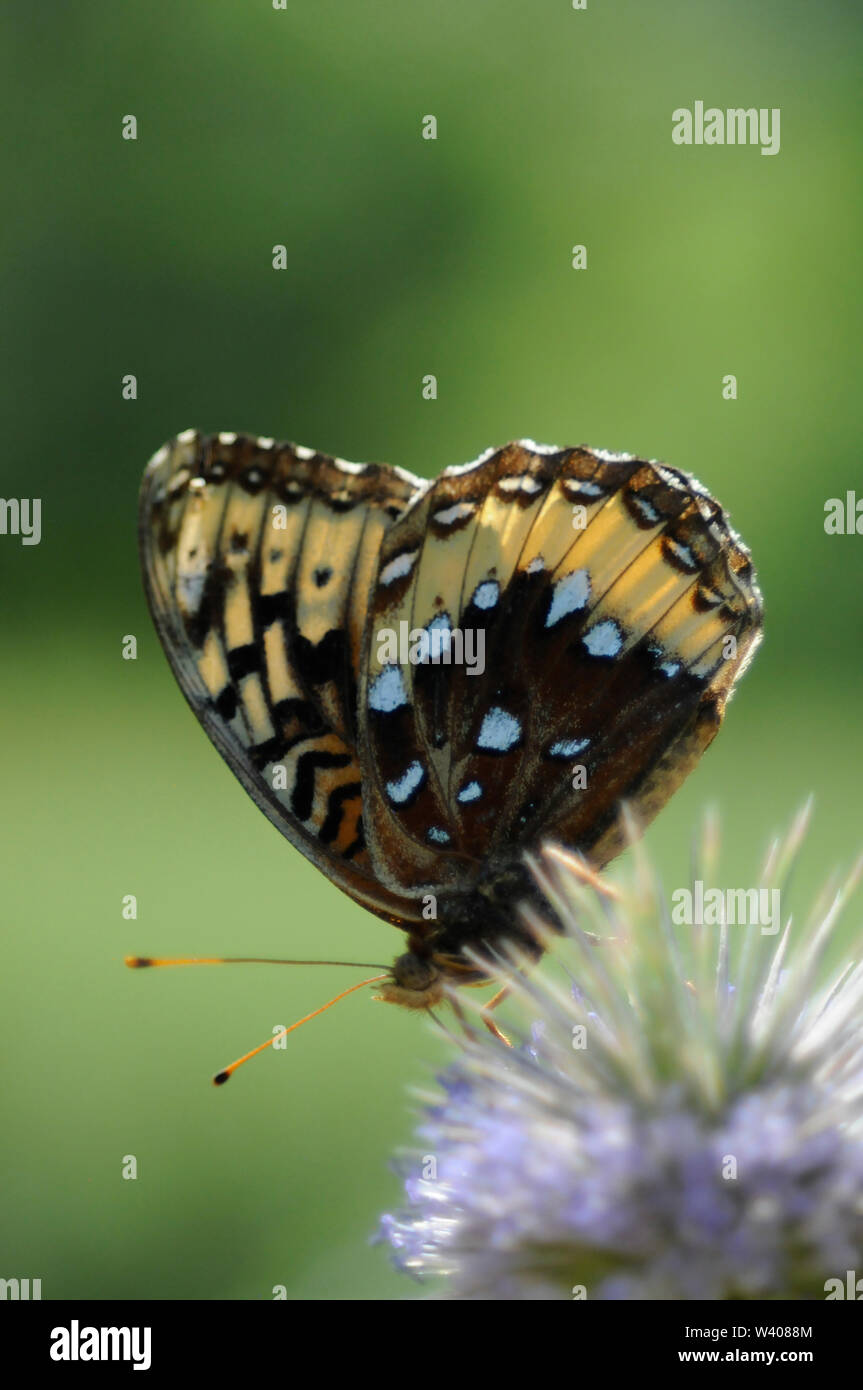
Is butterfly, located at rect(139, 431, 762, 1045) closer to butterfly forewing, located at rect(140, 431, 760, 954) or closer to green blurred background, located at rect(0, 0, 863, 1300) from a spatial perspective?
butterfly forewing, located at rect(140, 431, 760, 954)

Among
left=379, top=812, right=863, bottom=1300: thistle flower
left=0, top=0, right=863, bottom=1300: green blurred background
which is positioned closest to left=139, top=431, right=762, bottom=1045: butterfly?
left=379, top=812, right=863, bottom=1300: thistle flower

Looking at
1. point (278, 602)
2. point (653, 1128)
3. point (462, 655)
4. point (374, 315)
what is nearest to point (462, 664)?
point (462, 655)

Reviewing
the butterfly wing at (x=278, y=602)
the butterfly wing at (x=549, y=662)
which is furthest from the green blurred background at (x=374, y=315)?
the butterfly wing at (x=549, y=662)

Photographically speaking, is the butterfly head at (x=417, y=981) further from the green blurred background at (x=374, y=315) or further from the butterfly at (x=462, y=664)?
the green blurred background at (x=374, y=315)

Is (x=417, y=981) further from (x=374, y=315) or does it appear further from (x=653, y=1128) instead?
(x=374, y=315)

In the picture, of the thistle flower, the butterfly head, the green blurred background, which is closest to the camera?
the thistle flower

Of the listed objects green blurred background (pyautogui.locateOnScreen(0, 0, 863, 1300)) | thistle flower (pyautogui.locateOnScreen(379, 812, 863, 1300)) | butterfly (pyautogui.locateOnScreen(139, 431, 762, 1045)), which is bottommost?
thistle flower (pyautogui.locateOnScreen(379, 812, 863, 1300))

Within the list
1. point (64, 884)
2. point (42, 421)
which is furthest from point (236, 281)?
point (64, 884)

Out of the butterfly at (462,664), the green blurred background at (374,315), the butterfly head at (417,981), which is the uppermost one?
the green blurred background at (374,315)
